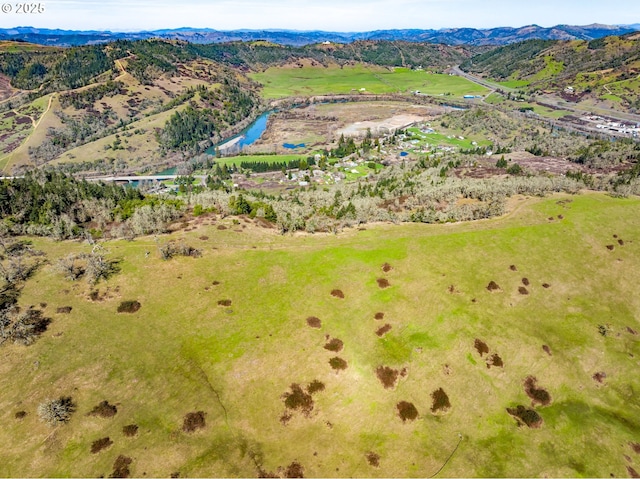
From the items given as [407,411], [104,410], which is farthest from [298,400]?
[104,410]

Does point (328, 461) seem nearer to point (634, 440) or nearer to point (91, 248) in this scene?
point (634, 440)

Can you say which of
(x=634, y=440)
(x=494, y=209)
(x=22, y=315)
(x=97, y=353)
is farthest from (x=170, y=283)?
(x=494, y=209)

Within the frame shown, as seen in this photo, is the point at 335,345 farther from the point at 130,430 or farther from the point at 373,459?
the point at 130,430

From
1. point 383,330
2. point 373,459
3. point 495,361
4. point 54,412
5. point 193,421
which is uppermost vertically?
point 383,330

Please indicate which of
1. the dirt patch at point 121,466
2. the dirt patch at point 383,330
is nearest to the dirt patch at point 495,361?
the dirt patch at point 383,330

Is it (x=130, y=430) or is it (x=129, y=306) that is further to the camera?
(x=129, y=306)

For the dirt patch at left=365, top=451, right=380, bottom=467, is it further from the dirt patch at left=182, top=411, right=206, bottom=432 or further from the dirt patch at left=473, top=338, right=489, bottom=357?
the dirt patch at left=473, top=338, right=489, bottom=357
